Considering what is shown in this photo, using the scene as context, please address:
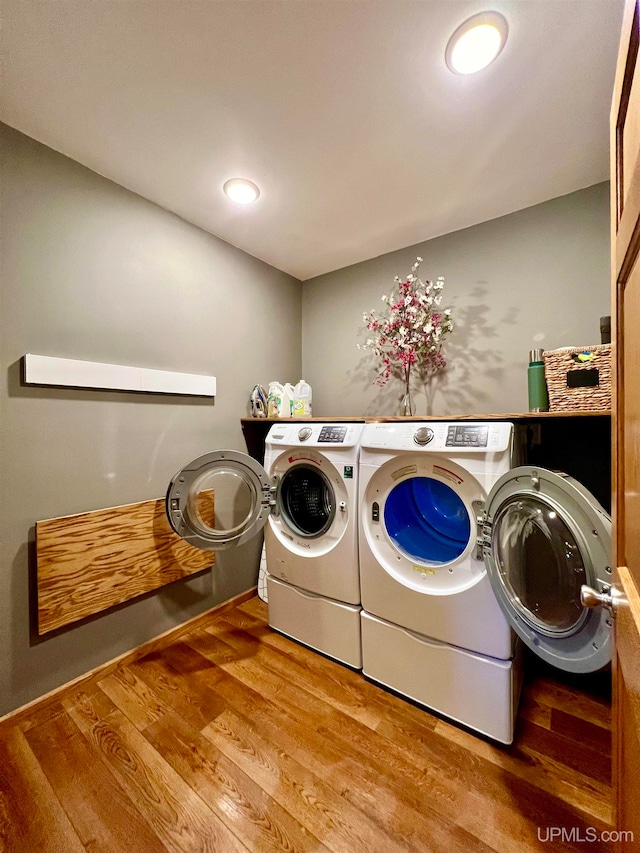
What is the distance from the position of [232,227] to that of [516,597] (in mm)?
2199

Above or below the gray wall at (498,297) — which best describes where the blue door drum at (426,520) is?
below

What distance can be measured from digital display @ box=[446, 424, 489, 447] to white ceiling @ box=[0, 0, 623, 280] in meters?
1.14

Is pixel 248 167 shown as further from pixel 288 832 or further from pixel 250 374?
pixel 288 832

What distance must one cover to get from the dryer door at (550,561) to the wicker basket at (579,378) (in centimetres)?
50

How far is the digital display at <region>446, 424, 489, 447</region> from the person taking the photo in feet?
3.82

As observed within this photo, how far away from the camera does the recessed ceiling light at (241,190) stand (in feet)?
4.99

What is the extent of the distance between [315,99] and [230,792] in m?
2.27

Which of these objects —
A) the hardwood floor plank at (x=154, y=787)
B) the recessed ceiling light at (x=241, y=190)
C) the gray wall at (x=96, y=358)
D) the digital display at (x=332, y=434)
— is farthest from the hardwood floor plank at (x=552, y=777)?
the recessed ceiling light at (x=241, y=190)

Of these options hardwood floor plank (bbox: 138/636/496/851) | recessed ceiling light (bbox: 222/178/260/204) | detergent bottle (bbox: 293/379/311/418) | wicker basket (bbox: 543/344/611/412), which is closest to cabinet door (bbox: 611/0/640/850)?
hardwood floor plank (bbox: 138/636/496/851)

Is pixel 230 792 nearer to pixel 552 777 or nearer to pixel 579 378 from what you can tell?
pixel 552 777

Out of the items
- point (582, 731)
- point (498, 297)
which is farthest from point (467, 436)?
point (582, 731)

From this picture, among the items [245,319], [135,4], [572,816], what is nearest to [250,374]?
[245,319]

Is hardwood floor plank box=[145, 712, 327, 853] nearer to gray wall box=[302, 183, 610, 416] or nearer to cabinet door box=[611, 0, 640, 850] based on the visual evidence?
cabinet door box=[611, 0, 640, 850]

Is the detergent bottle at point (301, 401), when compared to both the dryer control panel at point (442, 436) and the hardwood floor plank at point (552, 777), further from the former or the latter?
the hardwood floor plank at point (552, 777)
